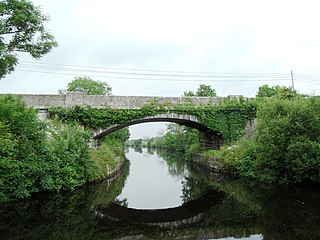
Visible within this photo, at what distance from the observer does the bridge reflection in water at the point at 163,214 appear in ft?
25.0

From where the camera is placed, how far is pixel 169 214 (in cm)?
848

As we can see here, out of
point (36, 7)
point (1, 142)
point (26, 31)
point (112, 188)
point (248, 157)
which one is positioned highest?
point (36, 7)

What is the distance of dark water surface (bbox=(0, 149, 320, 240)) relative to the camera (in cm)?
639

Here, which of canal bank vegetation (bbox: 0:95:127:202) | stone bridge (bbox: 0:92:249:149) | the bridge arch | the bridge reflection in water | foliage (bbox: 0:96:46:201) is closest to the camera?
the bridge reflection in water

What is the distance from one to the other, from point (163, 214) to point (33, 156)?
5165mm

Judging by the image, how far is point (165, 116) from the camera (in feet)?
63.1

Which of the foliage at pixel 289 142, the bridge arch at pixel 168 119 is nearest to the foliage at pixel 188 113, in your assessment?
the bridge arch at pixel 168 119

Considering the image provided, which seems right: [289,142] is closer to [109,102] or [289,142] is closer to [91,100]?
[109,102]

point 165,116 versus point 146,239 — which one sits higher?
point 165,116

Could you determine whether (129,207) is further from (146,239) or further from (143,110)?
(143,110)

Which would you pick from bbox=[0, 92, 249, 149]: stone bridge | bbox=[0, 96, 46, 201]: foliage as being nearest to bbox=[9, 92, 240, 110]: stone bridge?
bbox=[0, 92, 249, 149]: stone bridge

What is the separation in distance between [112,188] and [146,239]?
6.91 meters

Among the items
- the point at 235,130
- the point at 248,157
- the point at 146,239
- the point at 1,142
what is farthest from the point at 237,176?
the point at 1,142

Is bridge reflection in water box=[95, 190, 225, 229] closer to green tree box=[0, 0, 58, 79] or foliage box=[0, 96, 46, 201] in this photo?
foliage box=[0, 96, 46, 201]
